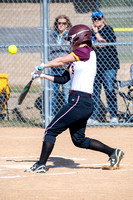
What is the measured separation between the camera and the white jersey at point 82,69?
16.0 ft

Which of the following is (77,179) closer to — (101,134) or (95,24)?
(101,134)

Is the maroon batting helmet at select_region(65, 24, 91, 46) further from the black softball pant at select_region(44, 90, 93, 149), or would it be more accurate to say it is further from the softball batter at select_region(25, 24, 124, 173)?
the black softball pant at select_region(44, 90, 93, 149)

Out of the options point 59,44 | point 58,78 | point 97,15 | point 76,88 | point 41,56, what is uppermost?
point 97,15

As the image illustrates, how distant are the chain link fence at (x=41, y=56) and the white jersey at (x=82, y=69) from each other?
3.16 metres

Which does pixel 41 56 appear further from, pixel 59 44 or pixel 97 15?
pixel 97 15

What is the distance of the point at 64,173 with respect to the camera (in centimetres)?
501

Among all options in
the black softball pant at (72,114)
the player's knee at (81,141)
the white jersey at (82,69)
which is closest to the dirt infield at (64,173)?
the player's knee at (81,141)

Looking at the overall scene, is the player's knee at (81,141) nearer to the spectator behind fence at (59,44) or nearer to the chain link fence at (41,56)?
the chain link fence at (41,56)

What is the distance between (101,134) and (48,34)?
7.68ft

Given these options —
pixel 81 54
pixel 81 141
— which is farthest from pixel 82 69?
pixel 81 141

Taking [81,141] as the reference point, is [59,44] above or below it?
above

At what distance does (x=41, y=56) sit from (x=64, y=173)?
384cm

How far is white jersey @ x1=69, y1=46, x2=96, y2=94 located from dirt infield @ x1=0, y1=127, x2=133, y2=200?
1.08m

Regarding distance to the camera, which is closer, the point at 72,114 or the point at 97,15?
the point at 72,114
